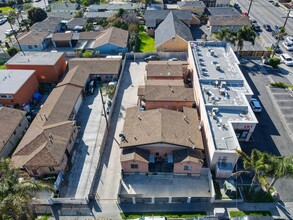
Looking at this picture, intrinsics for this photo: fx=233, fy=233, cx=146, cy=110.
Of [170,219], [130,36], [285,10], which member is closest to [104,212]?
[170,219]

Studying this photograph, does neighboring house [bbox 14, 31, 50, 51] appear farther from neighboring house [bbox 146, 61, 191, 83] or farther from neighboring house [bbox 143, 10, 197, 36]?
neighboring house [bbox 146, 61, 191, 83]

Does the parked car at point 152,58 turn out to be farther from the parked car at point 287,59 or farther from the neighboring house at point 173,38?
the parked car at point 287,59

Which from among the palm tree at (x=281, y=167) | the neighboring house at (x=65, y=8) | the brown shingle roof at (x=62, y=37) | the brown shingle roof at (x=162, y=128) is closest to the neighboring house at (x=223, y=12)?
the brown shingle roof at (x=62, y=37)

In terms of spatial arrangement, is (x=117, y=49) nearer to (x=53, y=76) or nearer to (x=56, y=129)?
(x=53, y=76)

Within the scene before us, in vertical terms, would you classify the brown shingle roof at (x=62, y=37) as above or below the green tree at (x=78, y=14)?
below

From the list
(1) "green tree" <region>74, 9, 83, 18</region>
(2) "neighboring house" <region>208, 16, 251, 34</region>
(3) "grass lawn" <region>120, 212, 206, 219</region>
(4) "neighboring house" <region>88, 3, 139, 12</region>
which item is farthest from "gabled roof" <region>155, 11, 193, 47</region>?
(3) "grass lawn" <region>120, 212, 206, 219</region>
